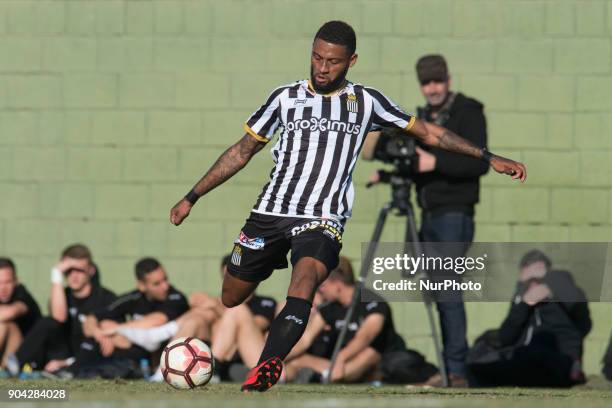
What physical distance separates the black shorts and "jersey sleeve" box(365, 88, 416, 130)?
A: 75 cm

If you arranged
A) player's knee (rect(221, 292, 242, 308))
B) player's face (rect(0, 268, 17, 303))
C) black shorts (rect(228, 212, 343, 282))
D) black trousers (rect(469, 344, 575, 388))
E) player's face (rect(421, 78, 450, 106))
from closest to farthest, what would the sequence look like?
black shorts (rect(228, 212, 343, 282))
player's knee (rect(221, 292, 242, 308))
player's face (rect(421, 78, 450, 106))
black trousers (rect(469, 344, 575, 388))
player's face (rect(0, 268, 17, 303))

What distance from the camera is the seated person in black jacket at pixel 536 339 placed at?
10.8m

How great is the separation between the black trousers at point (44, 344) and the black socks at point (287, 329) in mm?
4195

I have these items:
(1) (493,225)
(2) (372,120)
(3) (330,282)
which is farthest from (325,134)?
(1) (493,225)

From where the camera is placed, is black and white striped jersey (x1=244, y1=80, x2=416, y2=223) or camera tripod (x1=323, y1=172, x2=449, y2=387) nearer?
black and white striped jersey (x1=244, y1=80, x2=416, y2=223)

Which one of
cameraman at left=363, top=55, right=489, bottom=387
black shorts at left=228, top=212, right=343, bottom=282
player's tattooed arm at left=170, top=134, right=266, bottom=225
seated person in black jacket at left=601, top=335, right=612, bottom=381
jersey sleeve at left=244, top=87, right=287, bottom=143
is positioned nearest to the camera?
black shorts at left=228, top=212, right=343, bottom=282

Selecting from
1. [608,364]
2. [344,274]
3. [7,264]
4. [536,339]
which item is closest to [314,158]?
[344,274]

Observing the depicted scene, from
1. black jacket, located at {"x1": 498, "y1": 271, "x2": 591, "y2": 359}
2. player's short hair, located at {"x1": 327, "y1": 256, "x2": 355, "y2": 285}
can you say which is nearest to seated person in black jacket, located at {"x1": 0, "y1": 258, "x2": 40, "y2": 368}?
player's short hair, located at {"x1": 327, "y1": 256, "x2": 355, "y2": 285}

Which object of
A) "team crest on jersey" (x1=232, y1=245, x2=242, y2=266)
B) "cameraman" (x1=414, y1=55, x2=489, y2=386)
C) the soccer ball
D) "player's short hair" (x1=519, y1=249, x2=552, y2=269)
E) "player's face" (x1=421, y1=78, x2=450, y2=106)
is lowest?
the soccer ball

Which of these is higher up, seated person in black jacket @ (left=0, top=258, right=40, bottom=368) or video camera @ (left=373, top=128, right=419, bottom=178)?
video camera @ (left=373, top=128, right=419, bottom=178)

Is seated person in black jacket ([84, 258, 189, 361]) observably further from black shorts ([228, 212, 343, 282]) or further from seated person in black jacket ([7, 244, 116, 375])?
black shorts ([228, 212, 343, 282])

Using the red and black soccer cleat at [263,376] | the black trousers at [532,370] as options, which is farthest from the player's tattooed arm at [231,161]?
the black trousers at [532,370]

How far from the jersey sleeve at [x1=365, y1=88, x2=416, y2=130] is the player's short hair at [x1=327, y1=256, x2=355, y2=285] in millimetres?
2741

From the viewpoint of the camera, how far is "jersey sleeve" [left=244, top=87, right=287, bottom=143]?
8.48 m
